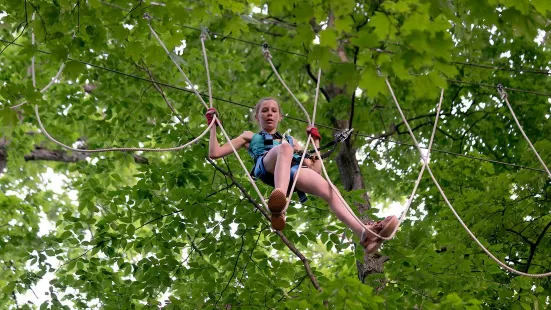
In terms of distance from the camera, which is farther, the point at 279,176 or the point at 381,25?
the point at 279,176

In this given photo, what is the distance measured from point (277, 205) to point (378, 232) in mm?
A: 782

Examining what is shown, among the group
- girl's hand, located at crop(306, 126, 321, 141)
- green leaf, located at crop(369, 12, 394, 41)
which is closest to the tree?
green leaf, located at crop(369, 12, 394, 41)

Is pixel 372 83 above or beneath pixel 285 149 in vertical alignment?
beneath

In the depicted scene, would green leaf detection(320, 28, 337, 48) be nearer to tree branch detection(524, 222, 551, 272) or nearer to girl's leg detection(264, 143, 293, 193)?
girl's leg detection(264, 143, 293, 193)

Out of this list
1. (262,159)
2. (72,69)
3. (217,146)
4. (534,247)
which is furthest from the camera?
(534,247)

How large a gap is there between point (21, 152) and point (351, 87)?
25.7ft

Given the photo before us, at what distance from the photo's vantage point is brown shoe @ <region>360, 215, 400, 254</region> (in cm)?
477

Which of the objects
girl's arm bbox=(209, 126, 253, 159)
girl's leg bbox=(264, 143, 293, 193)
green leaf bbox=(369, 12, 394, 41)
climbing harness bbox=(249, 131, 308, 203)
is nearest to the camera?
green leaf bbox=(369, 12, 394, 41)

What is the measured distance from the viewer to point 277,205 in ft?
14.9

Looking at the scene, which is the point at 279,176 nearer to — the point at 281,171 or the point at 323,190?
the point at 281,171

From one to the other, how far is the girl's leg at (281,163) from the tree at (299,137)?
0.79m

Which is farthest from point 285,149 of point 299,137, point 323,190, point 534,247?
point 299,137

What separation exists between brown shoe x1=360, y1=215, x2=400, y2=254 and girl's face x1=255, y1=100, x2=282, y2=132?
105cm

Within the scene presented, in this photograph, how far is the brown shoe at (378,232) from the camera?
15.6ft
